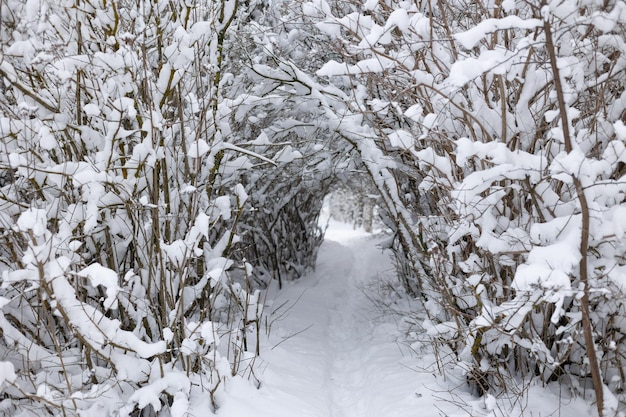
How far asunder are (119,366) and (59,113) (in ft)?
6.43

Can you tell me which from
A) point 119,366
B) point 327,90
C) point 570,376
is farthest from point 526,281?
point 327,90

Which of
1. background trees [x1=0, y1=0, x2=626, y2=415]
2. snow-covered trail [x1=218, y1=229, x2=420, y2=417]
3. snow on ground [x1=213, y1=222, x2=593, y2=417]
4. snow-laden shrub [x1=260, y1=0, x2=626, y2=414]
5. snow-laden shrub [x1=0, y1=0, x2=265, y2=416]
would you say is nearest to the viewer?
snow-laden shrub [x1=260, y1=0, x2=626, y2=414]

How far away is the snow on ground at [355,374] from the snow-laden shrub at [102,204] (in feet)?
2.09

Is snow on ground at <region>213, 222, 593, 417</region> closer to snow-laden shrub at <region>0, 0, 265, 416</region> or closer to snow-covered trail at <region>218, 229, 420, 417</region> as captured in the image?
snow-covered trail at <region>218, 229, 420, 417</region>

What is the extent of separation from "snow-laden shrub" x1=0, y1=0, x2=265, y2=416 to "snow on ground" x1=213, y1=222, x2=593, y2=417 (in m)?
0.64

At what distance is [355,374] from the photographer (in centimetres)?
581

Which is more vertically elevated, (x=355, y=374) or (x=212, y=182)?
(x=212, y=182)

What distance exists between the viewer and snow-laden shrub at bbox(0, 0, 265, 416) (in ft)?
10.3

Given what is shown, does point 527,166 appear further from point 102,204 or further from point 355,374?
point 355,374

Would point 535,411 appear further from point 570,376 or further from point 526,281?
point 526,281

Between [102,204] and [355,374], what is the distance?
3777mm

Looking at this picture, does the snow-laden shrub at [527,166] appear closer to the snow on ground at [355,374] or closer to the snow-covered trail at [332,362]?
the snow on ground at [355,374]

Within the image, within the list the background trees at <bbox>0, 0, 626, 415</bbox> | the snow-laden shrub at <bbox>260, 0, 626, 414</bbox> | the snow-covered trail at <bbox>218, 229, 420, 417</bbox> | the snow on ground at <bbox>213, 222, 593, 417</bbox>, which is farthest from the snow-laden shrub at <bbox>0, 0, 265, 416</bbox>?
the snow-laden shrub at <bbox>260, 0, 626, 414</bbox>

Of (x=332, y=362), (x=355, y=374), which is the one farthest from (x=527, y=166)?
(x=332, y=362)
